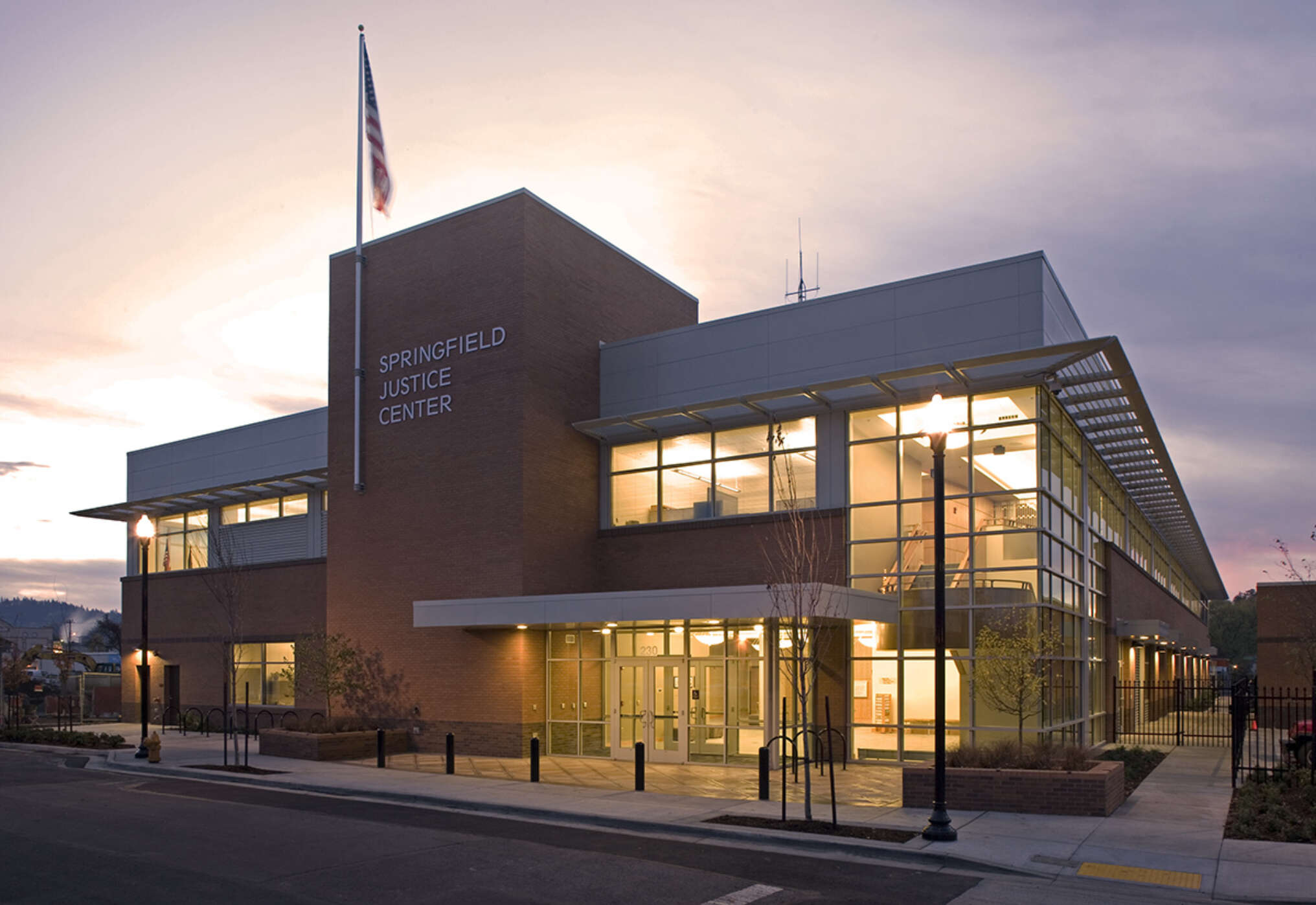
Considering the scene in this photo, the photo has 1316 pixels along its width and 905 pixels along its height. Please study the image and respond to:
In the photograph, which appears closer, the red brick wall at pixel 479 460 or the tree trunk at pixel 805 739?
the tree trunk at pixel 805 739

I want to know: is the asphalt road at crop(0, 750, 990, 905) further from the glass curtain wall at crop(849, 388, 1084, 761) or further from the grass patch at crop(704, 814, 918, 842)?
the glass curtain wall at crop(849, 388, 1084, 761)

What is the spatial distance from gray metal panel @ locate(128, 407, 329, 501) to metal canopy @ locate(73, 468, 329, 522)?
0.42m

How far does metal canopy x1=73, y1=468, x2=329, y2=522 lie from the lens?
115 feet

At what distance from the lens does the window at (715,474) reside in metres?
25.5

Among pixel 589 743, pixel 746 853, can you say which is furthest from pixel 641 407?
pixel 746 853

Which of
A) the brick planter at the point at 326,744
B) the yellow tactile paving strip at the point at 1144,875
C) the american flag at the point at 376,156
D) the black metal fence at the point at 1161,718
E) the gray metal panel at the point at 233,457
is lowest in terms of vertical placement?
the black metal fence at the point at 1161,718

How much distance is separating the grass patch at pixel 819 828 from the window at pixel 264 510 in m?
23.6

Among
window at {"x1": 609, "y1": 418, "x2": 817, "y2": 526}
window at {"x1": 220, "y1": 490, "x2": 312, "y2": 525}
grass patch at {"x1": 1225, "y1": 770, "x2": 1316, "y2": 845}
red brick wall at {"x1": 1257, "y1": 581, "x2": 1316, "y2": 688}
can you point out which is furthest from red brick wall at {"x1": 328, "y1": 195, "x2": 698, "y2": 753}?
red brick wall at {"x1": 1257, "y1": 581, "x2": 1316, "y2": 688}

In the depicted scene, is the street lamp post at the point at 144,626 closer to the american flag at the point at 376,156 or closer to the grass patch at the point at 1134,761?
the american flag at the point at 376,156

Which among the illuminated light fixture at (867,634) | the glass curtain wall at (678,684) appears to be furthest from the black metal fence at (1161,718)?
the glass curtain wall at (678,684)

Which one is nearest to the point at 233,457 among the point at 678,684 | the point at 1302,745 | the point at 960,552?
the point at 678,684

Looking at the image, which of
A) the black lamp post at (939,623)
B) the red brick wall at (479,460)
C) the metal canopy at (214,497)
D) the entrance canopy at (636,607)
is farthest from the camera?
the metal canopy at (214,497)

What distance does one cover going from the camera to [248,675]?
36531 millimetres

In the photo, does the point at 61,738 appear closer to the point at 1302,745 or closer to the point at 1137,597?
the point at 1302,745
